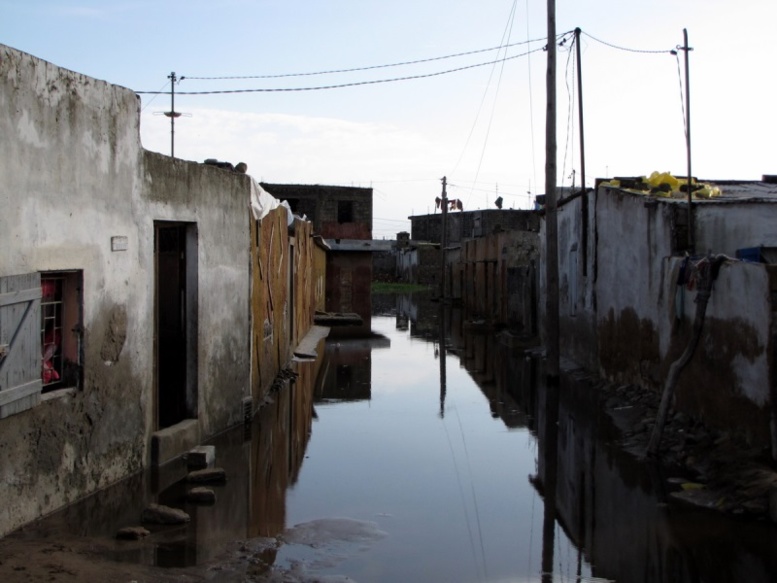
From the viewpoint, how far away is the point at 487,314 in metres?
35.5

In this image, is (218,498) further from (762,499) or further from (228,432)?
(762,499)

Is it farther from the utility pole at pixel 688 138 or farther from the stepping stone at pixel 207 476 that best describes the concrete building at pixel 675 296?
the stepping stone at pixel 207 476

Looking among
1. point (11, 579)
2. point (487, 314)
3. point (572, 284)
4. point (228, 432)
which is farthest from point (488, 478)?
point (487, 314)

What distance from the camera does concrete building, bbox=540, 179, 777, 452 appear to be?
904 cm

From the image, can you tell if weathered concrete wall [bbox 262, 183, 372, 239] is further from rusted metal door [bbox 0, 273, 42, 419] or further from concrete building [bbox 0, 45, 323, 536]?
rusted metal door [bbox 0, 273, 42, 419]

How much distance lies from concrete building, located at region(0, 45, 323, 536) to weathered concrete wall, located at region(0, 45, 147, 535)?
2 centimetres

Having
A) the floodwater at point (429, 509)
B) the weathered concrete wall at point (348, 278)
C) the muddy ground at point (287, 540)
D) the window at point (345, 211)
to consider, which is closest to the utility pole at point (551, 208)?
the floodwater at point (429, 509)

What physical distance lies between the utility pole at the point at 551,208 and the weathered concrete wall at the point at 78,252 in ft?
28.8

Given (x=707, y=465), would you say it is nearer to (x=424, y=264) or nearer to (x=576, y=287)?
(x=576, y=287)

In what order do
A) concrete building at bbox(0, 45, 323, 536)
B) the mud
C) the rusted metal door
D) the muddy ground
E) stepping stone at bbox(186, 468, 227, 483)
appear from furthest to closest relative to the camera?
stepping stone at bbox(186, 468, 227, 483) → the mud → concrete building at bbox(0, 45, 323, 536) → the rusted metal door → the muddy ground

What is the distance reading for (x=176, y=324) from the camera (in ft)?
39.1

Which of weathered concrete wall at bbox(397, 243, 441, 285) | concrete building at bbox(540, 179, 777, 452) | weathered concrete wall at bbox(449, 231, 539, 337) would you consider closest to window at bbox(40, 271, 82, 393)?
concrete building at bbox(540, 179, 777, 452)

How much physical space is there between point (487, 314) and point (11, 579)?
99.7ft

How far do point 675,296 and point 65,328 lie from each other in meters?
7.59
